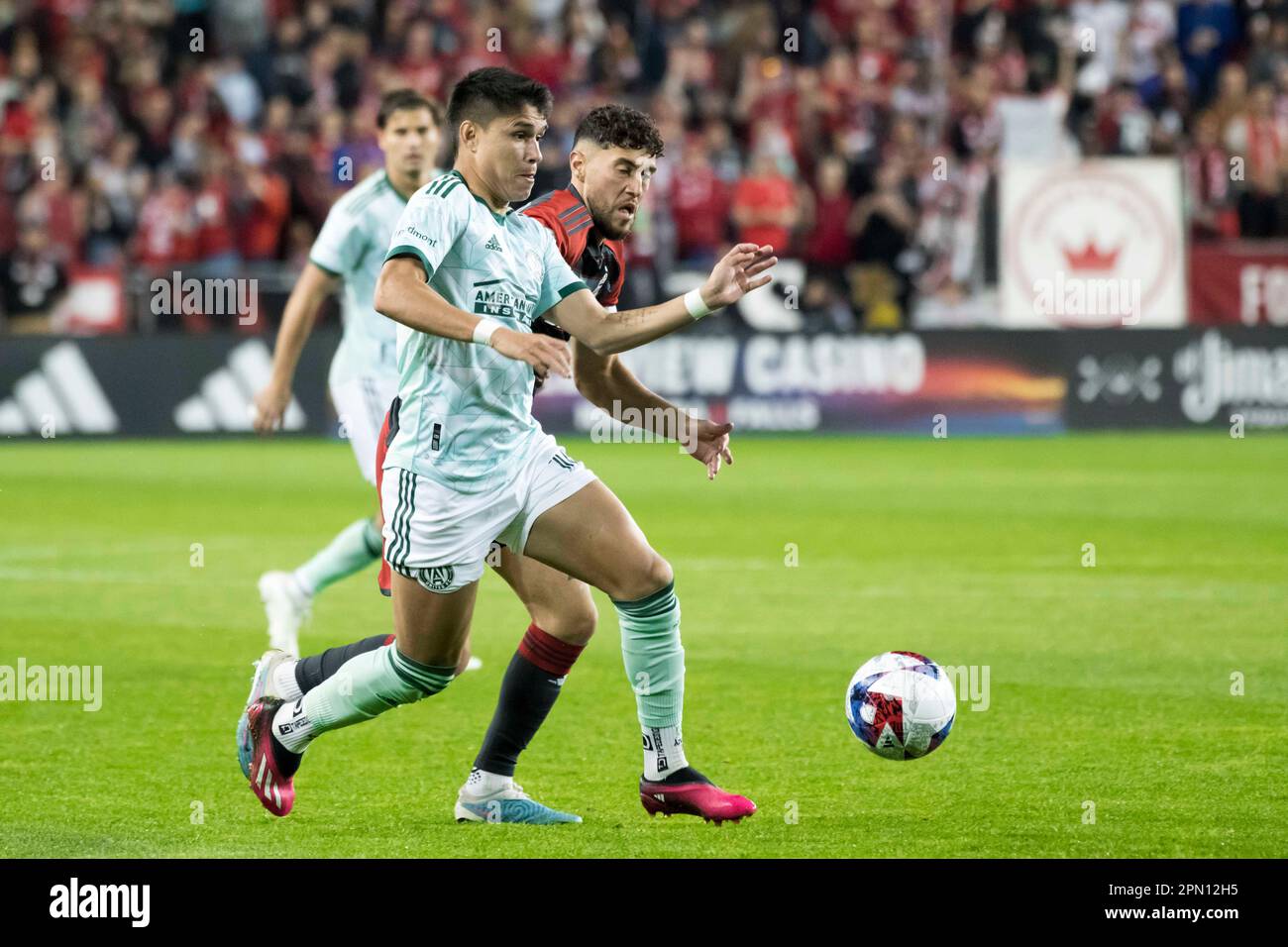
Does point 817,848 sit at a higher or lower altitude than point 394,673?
lower

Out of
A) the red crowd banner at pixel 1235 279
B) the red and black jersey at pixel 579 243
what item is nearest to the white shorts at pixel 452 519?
the red and black jersey at pixel 579 243

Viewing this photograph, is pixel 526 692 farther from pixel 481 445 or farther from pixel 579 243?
pixel 579 243

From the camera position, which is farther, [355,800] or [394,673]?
[355,800]

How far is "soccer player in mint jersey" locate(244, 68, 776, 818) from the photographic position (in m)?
5.80

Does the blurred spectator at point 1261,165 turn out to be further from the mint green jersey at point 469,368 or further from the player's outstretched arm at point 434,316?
the player's outstretched arm at point 434,316

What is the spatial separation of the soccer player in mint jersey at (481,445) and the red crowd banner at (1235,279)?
16798mm

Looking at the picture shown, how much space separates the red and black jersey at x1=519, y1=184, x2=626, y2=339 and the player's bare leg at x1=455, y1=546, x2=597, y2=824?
80 cm

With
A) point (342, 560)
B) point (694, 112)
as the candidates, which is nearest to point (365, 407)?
point (342, 560)

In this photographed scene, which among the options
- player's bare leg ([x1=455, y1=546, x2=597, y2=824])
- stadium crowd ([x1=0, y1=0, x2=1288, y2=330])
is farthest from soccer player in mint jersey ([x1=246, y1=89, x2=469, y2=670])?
stadium crowd ([x1=0, y1=0, x2=1288, y2=330])

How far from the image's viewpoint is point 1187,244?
21.6 meters

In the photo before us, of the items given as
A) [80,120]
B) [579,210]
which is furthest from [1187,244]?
[579,210]

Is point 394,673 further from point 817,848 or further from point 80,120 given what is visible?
point 80,120

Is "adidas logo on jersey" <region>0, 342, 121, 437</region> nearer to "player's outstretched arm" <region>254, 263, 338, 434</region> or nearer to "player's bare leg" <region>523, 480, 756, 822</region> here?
"player's outstretched arm" <region>254, 263, 338, 434</region>

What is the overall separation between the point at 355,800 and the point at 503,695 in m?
0.59
